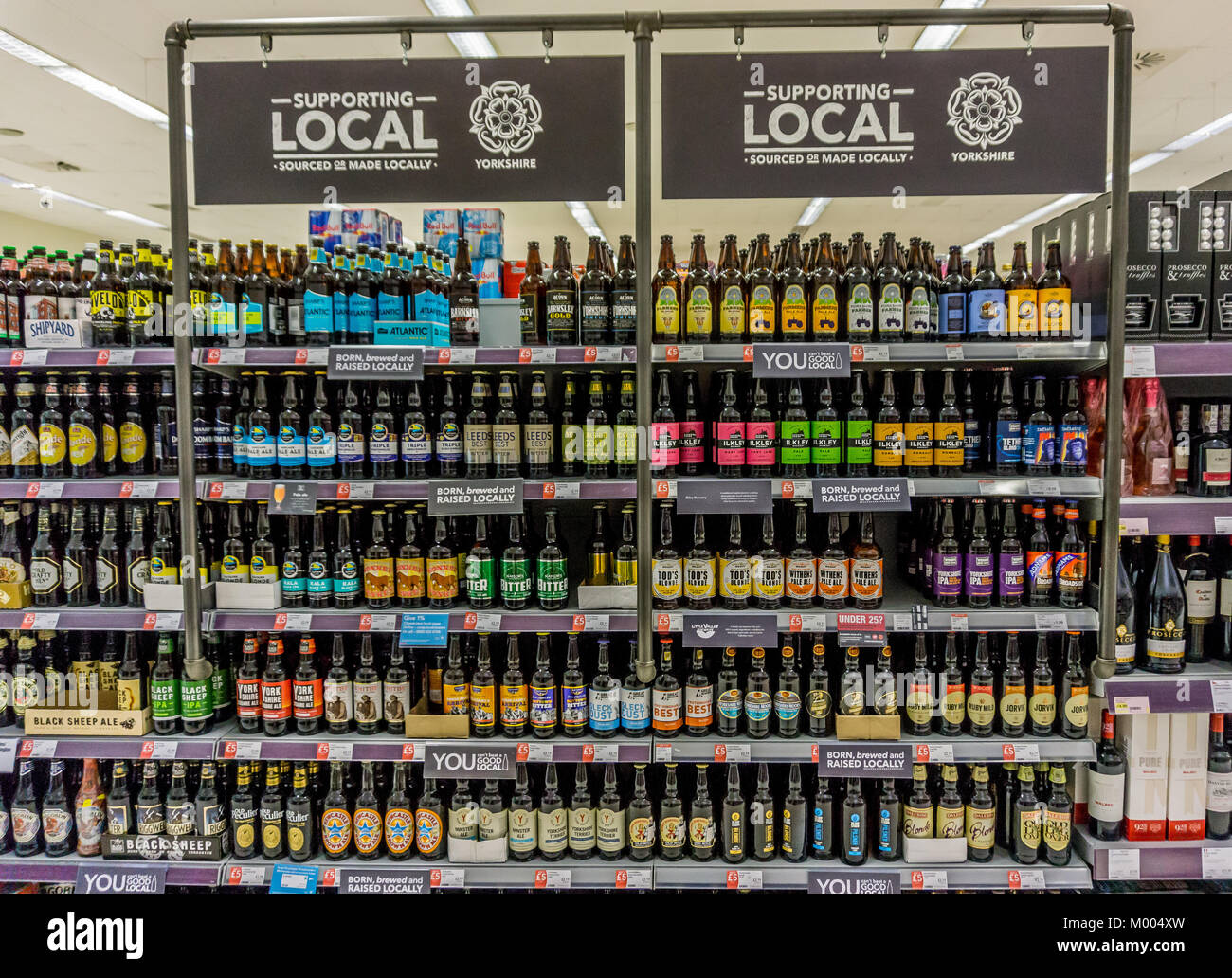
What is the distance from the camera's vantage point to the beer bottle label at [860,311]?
281 centimetres

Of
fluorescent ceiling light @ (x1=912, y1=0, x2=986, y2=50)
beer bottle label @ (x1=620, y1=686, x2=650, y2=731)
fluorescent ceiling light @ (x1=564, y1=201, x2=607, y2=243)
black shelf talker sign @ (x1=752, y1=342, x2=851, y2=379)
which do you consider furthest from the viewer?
fluorescent ceiling light @ (x1=564, y1=201, x2=607, y2=243)

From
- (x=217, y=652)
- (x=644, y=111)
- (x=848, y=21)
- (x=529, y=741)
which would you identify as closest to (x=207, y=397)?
(x=217, y=652)

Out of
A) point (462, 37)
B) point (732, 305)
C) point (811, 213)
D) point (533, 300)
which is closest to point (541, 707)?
point (533, 300)

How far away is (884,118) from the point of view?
2357 millimetres

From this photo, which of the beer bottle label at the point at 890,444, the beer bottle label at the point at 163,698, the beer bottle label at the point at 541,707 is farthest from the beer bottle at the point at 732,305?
the beer bottle label at the point at 163,698

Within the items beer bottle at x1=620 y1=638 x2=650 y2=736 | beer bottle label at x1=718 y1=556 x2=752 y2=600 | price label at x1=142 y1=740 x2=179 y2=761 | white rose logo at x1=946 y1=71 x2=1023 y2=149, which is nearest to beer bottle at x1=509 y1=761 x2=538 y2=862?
beer bottle at x1=620 y1=638 x2=650 y2=736

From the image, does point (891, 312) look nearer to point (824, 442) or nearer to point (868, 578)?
point (824, 442)

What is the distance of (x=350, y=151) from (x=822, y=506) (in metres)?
1.91

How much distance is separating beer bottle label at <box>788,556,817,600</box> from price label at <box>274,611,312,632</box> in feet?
5.80

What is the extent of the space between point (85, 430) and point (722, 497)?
8.01ft

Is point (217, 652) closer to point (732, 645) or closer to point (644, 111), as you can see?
point (732, 645)

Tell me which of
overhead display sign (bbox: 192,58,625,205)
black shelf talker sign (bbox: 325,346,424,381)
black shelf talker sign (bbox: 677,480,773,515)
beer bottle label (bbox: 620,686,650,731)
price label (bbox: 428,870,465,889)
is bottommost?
price label (bbox: 428,870,465,889)

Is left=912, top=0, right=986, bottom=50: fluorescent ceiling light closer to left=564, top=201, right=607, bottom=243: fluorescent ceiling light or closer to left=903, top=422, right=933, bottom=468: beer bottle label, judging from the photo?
left=903, top=422, right=933, bottom=468: beer bottle label

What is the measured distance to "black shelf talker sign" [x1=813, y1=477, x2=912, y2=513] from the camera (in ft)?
8.84
